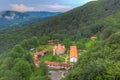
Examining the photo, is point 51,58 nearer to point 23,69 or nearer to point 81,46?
point 81,46

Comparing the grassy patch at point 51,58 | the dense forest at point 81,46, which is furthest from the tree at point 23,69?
the grassy patch at point 51,58

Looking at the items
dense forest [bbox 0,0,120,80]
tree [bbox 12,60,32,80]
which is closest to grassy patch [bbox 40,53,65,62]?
dense forest [bbox 0,0,120,80]

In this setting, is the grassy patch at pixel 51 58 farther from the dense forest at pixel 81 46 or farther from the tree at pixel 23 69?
the tree at pixel 23 69

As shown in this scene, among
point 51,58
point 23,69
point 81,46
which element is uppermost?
point 23,69

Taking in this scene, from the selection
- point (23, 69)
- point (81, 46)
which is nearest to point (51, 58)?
point (81, 46)

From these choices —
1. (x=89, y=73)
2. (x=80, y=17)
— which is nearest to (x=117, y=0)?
(x=80, y=17)

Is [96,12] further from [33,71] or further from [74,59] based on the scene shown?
[33,71]

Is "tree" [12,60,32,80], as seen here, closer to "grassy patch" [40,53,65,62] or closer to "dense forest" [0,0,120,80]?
"dense forest" [0,0,120,80]

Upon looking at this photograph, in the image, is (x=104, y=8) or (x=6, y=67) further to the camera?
(x=104, y=8)

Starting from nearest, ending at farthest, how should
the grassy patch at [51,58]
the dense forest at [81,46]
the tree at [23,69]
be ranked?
the dense forest at [81,46]
the tree at [23,69]
the grassy patch at [51,58]
